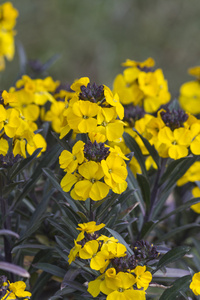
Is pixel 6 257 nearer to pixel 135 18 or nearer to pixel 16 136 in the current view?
pixel 16 136

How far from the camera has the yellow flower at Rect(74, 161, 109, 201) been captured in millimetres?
1008

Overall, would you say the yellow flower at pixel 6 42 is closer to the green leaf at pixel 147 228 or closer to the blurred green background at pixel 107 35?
the green leaf at pixel 147 228

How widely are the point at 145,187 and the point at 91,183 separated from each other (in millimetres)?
397

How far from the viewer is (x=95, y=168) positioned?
1005mm

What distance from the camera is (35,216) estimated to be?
4.43ft

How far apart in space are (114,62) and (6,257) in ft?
14.3

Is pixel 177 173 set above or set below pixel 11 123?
below

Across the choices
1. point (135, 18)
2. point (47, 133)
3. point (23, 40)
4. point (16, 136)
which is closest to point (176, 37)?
point (135, 18)

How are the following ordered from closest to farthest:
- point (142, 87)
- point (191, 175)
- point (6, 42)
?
point (191, 175) < point (142, 87) < point (6, 42)

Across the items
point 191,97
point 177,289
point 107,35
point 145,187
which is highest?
point 107,35

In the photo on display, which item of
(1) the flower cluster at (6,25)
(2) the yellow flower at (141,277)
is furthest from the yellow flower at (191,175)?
(1) the flower cluster at (6,25)

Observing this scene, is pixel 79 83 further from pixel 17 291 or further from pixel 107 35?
pixel 107 35

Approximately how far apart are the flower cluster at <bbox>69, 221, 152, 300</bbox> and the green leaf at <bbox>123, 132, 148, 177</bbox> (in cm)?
42

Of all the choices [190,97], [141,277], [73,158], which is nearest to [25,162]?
[73,158]
